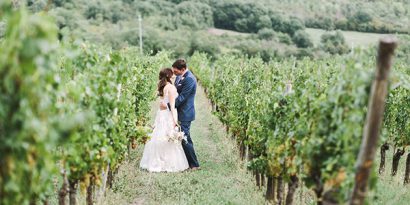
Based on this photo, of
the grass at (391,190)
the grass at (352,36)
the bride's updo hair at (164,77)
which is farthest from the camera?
the grass at (352,36)

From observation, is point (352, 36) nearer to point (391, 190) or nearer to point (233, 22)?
point (233, 22)

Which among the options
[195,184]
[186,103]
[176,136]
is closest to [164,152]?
[176,136]

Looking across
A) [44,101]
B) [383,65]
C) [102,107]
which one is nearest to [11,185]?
[44,101]

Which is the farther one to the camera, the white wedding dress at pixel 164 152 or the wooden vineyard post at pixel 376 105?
the white wedding dress at pixel 164 152

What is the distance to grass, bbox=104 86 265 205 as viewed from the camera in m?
7.15

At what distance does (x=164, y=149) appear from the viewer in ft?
30.2

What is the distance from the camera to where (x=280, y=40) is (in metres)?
56.8

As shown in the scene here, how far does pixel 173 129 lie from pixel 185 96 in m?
0.69

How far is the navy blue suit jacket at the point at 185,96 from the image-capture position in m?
9.05

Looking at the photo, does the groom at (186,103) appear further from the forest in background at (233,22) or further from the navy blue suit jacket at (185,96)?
the forest in background at (233,22)

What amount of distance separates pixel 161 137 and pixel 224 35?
163ft

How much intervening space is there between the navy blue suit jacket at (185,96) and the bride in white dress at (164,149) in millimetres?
162

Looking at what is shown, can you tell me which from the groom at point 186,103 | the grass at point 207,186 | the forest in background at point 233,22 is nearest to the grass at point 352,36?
the forest in background at point 233,22

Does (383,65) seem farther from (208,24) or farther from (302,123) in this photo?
(208,24)
